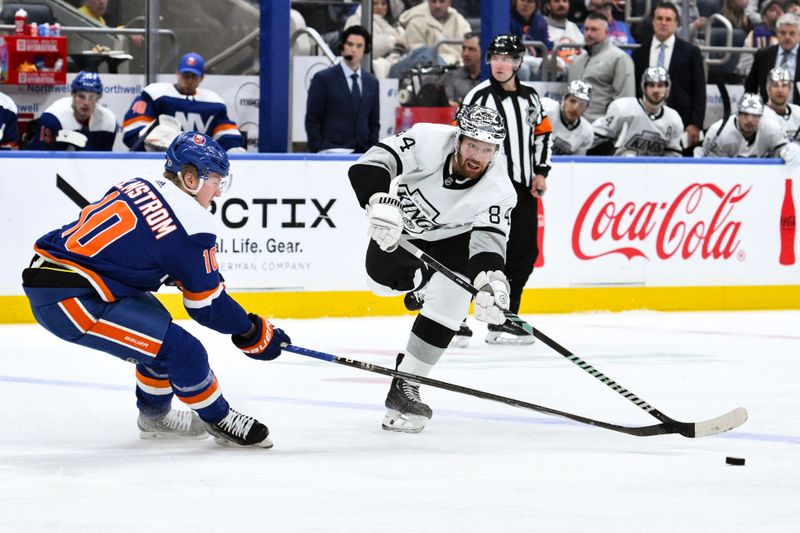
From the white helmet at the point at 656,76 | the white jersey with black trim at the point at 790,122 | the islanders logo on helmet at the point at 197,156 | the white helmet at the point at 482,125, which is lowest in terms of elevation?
the white jersey with black trim at the point at 790,122

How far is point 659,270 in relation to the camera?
9.03m

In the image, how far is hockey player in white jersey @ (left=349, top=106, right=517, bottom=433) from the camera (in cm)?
470

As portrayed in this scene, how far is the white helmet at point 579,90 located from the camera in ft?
28.6

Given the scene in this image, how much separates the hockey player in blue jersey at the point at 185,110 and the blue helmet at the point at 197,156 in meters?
4.06

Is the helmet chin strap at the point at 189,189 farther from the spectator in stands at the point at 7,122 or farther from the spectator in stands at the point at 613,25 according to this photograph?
the spectator in stands at the point at 613,25

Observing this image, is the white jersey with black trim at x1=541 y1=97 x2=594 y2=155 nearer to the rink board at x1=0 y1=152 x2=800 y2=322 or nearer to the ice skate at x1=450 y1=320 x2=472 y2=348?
the rink board at x1=0 y1=152 x2=800 y2=322

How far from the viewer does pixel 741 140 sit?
31.0ft

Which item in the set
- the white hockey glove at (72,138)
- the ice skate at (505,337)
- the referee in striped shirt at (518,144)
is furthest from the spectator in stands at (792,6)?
the white hockey glove at (72,138)

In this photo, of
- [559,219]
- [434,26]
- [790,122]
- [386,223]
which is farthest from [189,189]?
[790,122]

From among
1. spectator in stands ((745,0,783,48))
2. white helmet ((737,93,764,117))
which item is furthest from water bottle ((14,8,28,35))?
spectator in stands ((745,0,783,48))

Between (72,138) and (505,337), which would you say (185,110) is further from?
(505,337)

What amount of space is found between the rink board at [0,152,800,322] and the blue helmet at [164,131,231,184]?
3594mm

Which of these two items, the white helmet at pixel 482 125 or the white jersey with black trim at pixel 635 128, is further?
the white jersey with black trim at pixel 635 128

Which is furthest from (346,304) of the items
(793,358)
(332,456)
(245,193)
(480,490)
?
(480,490)
